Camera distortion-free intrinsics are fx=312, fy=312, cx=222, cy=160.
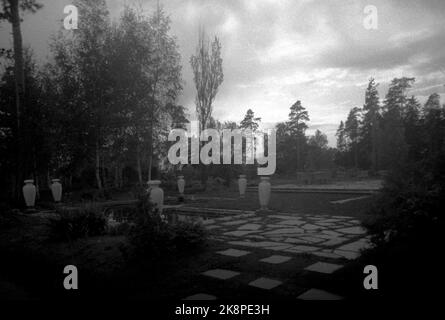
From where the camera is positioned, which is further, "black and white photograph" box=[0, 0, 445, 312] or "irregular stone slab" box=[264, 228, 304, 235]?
"irregular stone slab" box=[264, 228, 304, 235]

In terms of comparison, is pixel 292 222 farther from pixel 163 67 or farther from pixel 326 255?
pixel 163 67

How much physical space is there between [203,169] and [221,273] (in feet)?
48.8

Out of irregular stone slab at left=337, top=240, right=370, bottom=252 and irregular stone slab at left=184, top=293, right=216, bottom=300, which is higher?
irregular stone slab at left=337, top=240, right=370, bottom=252

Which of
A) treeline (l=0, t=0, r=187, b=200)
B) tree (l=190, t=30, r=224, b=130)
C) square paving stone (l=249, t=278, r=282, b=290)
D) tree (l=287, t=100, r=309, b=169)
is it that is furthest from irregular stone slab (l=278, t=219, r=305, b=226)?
tree (l=287, t=100, r=309, b=169)

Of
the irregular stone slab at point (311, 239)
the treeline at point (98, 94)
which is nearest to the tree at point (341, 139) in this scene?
the treeline at point (98, 94)

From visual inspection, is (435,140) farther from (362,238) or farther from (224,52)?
(224,52)

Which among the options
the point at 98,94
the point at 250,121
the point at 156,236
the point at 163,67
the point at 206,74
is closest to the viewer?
the point at 156,236

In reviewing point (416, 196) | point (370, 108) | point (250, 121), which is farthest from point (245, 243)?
point (370, 108)

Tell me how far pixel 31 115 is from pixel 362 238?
11.6 meters

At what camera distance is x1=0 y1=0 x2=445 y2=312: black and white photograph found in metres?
2.68

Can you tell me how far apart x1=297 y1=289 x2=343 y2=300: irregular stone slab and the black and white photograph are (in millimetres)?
18

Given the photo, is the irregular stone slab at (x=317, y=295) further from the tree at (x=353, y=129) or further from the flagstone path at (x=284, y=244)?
the tree at (x=353, y=129)

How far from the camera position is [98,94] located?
13.6 m

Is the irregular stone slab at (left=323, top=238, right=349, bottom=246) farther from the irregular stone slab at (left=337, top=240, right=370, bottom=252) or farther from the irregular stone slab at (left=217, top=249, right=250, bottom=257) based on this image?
the irregular stone slab at (left=217, top=249, right=250, bottom=257)
